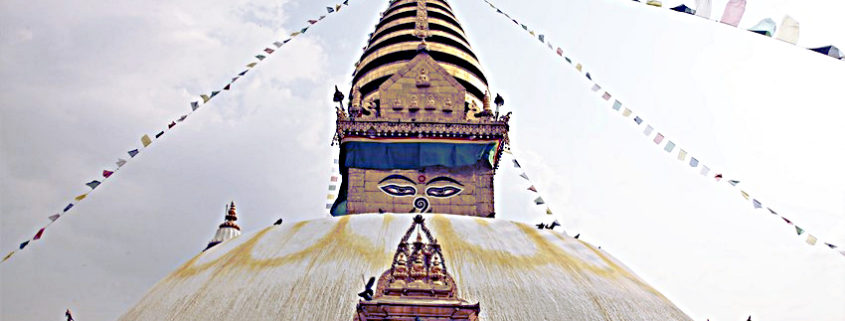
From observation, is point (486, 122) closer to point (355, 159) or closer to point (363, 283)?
point (355, 159)

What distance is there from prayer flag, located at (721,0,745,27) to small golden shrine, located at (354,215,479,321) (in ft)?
12.1

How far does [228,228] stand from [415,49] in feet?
16.5

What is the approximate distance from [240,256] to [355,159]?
4008 millimetres

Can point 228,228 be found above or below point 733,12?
below

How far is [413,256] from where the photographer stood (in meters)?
5.33

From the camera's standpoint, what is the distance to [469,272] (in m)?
6.00

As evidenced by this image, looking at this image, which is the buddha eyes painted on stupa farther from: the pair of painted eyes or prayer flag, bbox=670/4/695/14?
prayer flag, bbox=670/4/695/14

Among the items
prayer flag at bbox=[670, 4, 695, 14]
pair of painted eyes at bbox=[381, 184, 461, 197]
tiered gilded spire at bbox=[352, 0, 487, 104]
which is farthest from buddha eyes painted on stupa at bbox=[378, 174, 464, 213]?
prayer flag at bbox=[670, 4, 695, 14]

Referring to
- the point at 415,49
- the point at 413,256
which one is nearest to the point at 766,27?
the point at 413,256

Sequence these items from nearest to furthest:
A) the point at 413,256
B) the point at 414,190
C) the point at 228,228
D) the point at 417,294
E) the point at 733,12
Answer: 1. the point at 417,294
2. the point at 413,256
3. the point at 733,12
4. the point at 414,190
5. the point at 228,228

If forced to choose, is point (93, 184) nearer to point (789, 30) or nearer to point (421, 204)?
point (421, 204)

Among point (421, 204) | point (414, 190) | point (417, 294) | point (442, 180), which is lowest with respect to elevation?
point (417, 294)

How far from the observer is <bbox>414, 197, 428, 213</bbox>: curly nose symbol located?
10055mm

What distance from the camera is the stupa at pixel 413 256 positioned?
539cm
